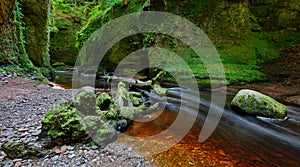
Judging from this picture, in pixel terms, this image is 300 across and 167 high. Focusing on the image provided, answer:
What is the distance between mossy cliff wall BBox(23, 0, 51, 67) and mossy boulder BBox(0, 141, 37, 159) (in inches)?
367

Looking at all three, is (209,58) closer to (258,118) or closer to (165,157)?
(258,118)

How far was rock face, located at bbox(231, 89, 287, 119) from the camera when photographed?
4.43 metres

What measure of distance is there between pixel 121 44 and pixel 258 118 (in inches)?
380

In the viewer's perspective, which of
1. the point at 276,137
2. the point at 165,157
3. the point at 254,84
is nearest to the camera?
the point at 165,157

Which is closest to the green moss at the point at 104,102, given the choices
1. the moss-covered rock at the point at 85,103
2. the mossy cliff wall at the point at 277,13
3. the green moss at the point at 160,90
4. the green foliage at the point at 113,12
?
the moss-covered rock at the point at 85,103

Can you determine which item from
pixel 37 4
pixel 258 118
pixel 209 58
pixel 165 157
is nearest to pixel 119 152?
pixel 165 157

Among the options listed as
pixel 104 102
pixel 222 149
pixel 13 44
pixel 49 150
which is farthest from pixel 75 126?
pixel 13 44

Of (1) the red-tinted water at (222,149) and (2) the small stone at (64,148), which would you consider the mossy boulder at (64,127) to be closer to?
(2) the small stone at (64,148)

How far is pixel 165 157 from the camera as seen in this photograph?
2.65 meters

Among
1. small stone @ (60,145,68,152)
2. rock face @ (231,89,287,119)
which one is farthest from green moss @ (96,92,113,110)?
rock face @ (231,89,287,119)

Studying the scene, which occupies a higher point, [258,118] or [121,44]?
[121,44]

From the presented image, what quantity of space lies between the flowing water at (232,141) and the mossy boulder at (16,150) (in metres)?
1.36

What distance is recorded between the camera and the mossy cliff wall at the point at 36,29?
9.88m

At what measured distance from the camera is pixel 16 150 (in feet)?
7.57
